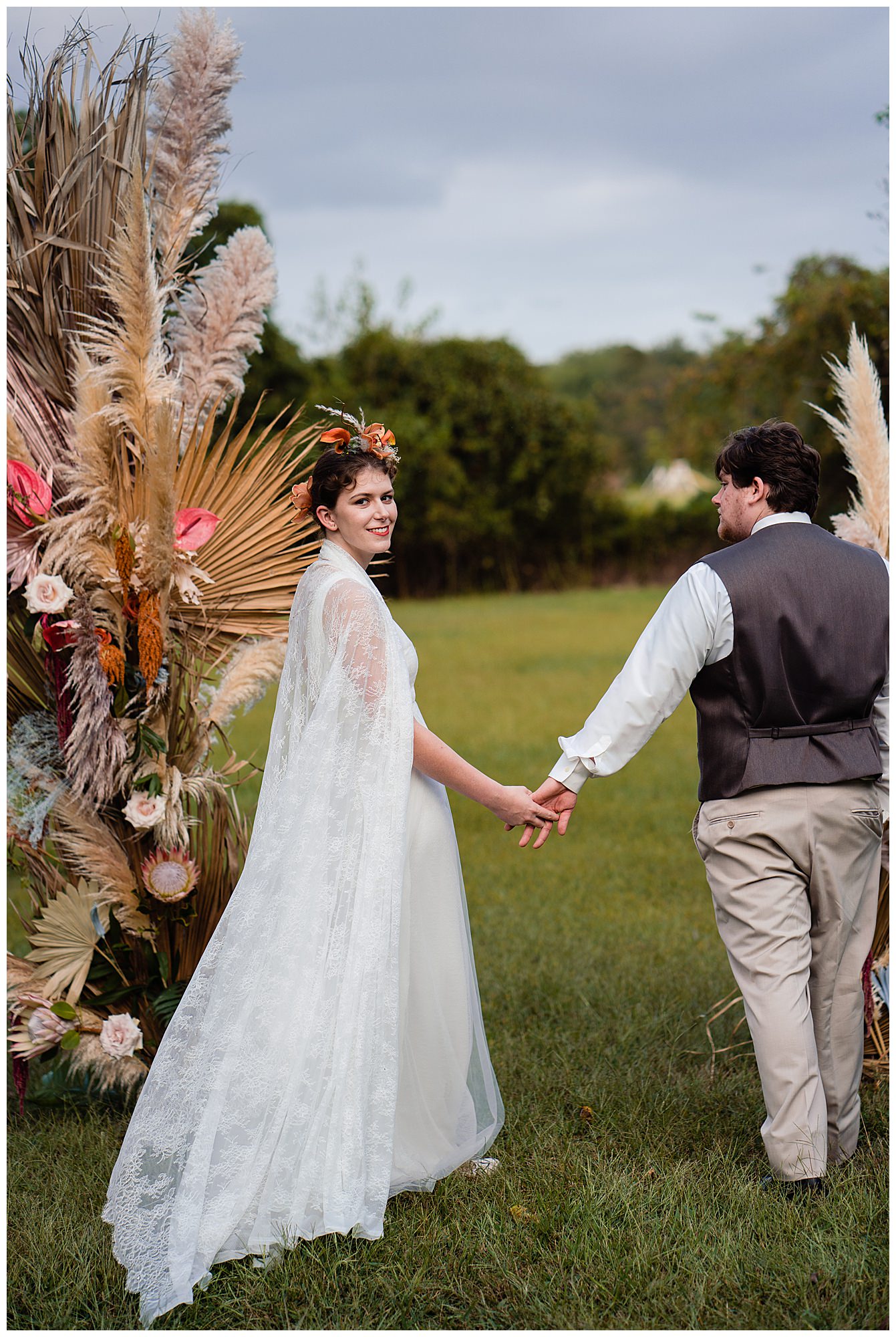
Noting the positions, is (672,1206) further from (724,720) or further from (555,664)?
(555,664)

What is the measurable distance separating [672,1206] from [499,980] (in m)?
2.15

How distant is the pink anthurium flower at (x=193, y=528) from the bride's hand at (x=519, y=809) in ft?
4.31

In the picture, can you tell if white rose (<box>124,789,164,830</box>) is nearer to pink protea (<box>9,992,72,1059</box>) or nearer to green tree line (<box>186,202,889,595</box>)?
pink protea (<box>9,992,72,1059</box>)

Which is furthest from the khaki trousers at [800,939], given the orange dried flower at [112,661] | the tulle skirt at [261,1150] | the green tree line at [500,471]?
the green tree line at [500,471]

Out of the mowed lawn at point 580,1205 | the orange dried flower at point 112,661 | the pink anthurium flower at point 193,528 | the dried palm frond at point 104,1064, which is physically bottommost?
the mowed lawn at point 580,1205

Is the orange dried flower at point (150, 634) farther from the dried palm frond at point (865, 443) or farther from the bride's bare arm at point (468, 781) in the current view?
the dried palm frond at point (865, 443)

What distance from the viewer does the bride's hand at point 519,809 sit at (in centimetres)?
355

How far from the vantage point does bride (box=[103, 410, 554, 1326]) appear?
298 cm

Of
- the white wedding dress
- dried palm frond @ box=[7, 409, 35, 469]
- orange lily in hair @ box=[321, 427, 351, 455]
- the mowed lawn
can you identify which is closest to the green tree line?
the mowed lawn

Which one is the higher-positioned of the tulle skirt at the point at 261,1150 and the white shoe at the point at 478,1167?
the tulle skirt at the point at 261,1150

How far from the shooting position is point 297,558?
4.11 m

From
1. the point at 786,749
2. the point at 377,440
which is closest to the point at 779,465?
the point at 786,749

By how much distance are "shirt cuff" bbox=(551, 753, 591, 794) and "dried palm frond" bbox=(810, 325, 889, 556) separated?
1469 mm

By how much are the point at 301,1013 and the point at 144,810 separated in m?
1.07
